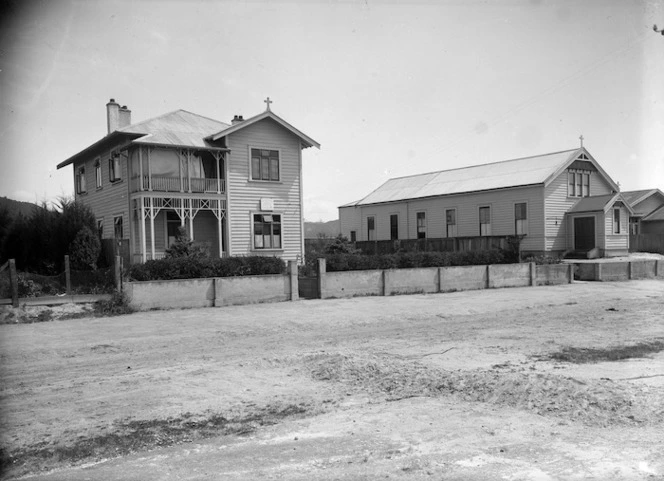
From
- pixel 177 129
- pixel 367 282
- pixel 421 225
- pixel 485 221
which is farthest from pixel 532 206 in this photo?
pixel 177 129

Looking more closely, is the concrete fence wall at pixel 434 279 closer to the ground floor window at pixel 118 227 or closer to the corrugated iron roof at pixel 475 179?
the corrugated iron roof at pixel 475 179

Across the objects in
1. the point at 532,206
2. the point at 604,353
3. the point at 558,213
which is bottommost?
the point at 604,353

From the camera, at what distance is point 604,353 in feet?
33.9

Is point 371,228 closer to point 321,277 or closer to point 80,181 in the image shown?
point 80,181

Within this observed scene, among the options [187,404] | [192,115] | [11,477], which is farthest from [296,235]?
[11,477]

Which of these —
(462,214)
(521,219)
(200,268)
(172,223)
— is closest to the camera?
(200,268)

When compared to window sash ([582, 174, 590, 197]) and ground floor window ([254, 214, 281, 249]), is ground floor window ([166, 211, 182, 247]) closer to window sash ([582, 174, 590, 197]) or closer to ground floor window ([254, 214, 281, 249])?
ground floor window ([254, 214, 281, 249])

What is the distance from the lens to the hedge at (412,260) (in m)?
20.0

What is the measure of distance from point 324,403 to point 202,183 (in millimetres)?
19915

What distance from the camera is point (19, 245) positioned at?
20.7 meters

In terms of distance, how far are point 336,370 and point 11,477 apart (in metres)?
5.00

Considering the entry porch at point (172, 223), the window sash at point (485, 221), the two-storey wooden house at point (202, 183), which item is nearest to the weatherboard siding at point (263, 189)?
the two-storey wooden house at point (202, 183)

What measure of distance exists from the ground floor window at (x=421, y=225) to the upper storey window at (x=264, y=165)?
1701 centimetres

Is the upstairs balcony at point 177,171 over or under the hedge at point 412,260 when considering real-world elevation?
over
